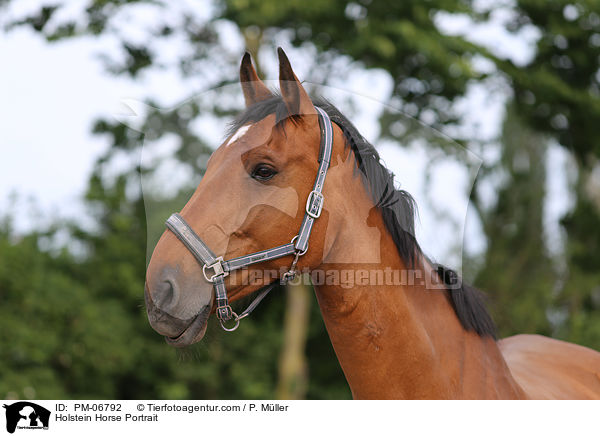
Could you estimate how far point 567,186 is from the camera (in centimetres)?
1130

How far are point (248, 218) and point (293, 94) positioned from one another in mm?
531

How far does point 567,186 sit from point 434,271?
34.4 ft

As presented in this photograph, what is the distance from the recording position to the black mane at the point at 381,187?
6.96 ft

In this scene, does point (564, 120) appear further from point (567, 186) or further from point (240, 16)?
point (240, 16)

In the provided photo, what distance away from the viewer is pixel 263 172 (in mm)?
1999

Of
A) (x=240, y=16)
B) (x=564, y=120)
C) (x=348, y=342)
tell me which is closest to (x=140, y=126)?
(x=348, y=342)

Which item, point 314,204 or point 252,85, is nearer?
point 314,204

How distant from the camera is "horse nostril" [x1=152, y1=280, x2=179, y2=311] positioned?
1.81 meters

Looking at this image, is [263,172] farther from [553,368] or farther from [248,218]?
[553,368]
